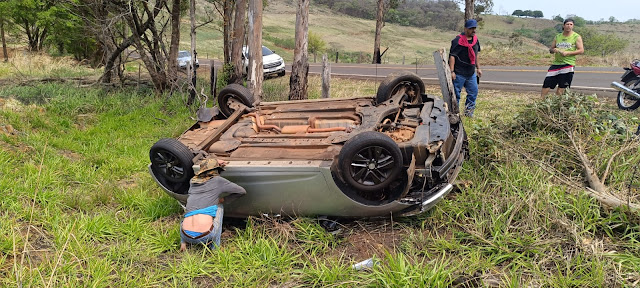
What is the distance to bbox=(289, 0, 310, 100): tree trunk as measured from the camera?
7.42 metres

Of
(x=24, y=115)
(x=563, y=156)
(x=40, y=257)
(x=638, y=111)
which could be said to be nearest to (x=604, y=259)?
(x=563, y=156)

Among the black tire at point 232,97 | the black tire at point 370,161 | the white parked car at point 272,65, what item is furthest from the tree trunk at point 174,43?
the black tire at point 370,161

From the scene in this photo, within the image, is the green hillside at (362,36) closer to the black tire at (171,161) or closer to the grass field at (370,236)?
the grass field at (370,236)

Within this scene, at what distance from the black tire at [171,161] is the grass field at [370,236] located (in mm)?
485

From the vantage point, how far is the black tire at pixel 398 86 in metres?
4.61

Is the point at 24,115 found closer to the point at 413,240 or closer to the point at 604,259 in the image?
the point at 413,240

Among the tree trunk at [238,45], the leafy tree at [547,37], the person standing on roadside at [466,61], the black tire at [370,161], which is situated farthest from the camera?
the leafy tree at [547,37]

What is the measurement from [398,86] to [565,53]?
2.93m

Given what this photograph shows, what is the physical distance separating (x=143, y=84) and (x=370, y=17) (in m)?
71.1

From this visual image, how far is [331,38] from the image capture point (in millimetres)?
51562

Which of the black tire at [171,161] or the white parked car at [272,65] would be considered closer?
the black tire at [171,161]

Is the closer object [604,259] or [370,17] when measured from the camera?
[604,259]

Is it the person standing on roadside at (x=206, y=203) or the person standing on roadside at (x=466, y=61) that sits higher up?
the person standing on roadside at (x=466, y=61)

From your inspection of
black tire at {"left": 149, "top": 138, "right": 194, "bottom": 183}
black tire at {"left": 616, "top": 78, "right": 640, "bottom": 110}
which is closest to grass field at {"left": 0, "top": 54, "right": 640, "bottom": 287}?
black tire at {"left": 149, "top": 138, "right": 194, "bottom": 183}
